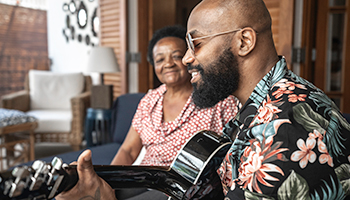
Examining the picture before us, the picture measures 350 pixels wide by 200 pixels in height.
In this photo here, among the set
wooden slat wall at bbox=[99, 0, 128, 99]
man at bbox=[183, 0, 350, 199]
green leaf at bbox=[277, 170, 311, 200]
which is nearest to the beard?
man at bbox=[183, 0, 350, 199]

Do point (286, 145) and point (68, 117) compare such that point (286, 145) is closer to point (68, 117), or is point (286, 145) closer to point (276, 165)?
point (276, 165)

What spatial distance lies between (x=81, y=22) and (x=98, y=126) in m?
2.54

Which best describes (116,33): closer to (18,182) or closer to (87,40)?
(87,40)

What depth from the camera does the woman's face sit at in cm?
144

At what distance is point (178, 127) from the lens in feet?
4.50

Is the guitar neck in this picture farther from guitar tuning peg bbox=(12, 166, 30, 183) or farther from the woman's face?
the woman's face

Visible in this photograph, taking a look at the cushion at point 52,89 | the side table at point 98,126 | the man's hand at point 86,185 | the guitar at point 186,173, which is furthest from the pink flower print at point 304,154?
the cushion at point 52,89

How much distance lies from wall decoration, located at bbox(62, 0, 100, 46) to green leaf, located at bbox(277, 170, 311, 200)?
13.6 ft

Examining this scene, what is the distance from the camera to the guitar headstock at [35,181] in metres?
0.56

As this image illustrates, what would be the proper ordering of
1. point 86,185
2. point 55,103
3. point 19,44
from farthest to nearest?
point 19,44, point 55,103, point 86,185

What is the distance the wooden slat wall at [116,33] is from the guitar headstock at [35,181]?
2.33m

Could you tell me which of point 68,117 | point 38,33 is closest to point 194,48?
point 68,117

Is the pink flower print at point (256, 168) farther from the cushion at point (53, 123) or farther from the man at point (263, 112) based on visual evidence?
the cushion at point (53, 123)

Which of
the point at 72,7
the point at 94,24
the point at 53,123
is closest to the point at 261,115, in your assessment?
the point at 53,123
